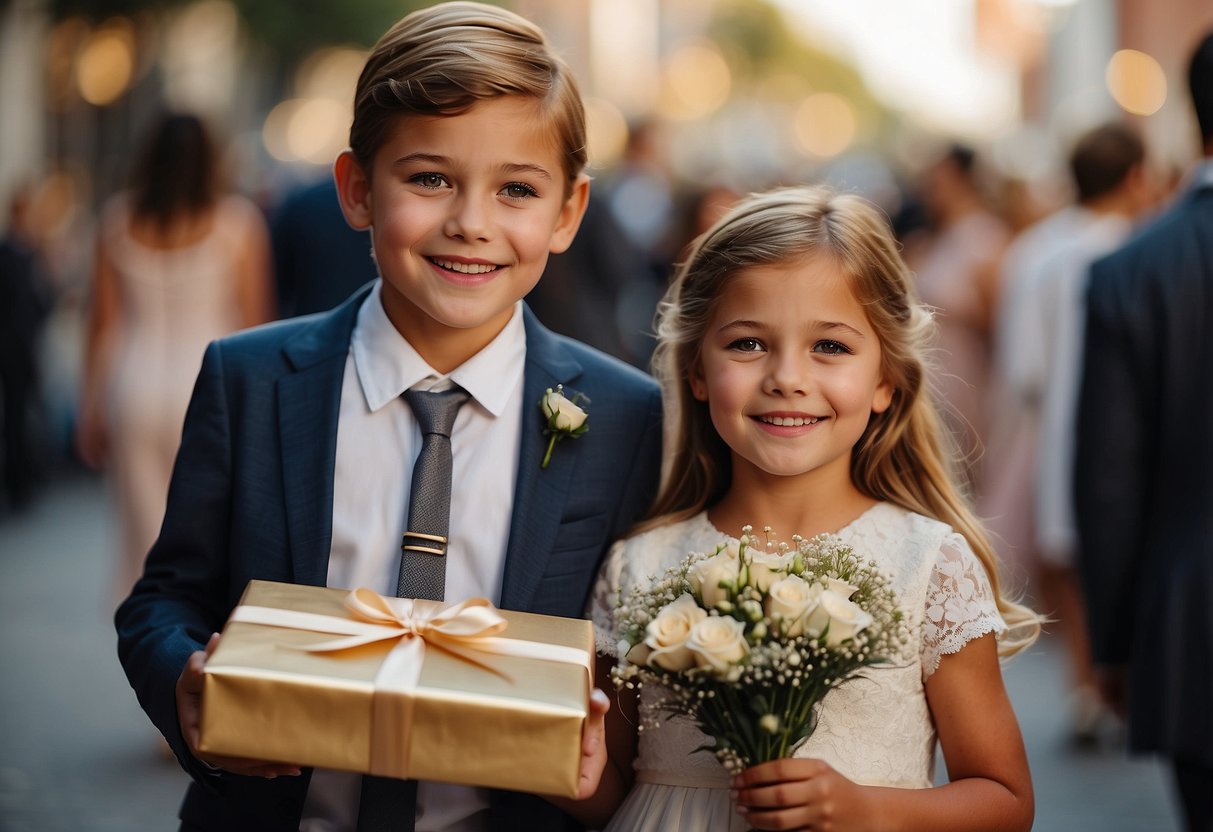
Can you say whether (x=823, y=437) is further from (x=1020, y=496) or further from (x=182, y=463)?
(x=1020, y=496)

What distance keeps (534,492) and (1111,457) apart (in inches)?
88.2

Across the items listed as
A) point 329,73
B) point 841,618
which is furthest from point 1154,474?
point 329,73

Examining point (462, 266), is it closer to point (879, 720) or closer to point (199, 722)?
point (199, 722)

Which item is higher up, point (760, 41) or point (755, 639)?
point (760, 41)

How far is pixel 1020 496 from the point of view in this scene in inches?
349

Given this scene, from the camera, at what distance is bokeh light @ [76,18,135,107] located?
26.1 metres

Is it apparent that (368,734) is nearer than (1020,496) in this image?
Yes

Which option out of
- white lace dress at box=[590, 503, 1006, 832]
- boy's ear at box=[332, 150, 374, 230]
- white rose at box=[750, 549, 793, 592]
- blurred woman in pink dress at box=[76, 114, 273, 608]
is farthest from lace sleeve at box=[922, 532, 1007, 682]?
blurred woman in pink dress at box=[76, 114, 273, 608]

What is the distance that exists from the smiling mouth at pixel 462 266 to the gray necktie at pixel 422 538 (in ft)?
0.83

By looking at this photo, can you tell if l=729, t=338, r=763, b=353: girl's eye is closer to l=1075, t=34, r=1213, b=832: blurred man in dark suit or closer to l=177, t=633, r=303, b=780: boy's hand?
l=177, t=633, r=303, b=780: boy's hand

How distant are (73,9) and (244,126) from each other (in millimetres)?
19432

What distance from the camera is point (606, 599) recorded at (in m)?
3.08

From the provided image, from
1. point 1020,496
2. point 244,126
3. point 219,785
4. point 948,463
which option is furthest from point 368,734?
point 244,126

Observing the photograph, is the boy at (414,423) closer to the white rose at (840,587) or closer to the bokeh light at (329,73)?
the white rose at (840,587)
